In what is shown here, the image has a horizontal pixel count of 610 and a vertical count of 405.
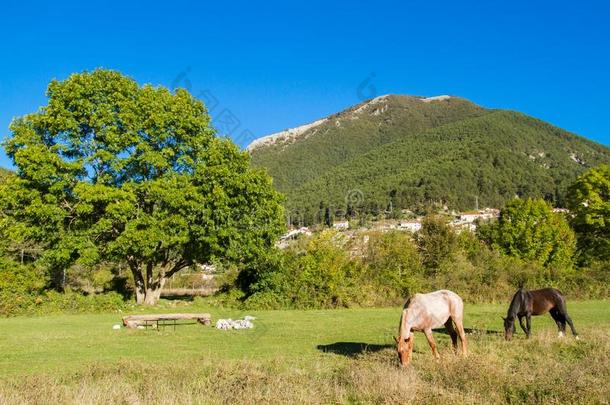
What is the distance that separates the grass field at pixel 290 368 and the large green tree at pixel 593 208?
34215mm

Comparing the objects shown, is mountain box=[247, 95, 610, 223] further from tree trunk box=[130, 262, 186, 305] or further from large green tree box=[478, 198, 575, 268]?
tree trunk box=[130, 262, 186, 305]

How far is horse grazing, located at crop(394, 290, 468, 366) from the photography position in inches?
452

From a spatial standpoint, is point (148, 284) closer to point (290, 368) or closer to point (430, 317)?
point (290, 368)

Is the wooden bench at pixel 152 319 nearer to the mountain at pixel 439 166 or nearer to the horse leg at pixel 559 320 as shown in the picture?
the horse leg at pixel 559 320

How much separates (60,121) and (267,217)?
13.3 meters

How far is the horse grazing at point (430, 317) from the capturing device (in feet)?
37.7

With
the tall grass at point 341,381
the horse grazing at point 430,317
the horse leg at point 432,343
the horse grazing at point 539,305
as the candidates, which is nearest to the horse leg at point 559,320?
the horse grazing at point 539,305

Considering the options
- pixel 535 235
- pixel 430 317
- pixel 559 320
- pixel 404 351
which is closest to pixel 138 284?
pixel 430 317

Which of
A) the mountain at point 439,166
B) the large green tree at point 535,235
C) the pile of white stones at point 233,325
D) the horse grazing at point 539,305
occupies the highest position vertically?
the mountain at point 439,166

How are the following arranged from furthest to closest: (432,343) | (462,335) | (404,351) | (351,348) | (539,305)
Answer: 1. (539,305)
2. (351,348)
3. (462,335)
4. (432,343)
5. (404,351)

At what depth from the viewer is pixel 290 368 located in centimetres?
1073

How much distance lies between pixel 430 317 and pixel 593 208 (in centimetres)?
4347

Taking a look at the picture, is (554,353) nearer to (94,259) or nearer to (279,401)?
(279,401)

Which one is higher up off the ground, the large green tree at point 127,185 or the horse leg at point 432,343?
the large green tree at point 127,185
